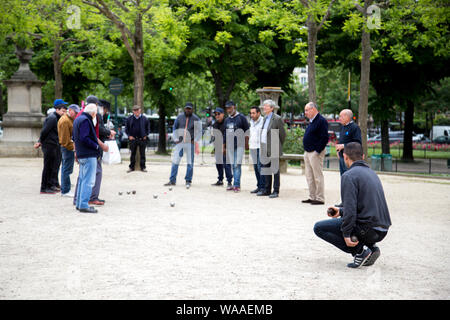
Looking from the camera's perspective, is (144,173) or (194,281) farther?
(144,173)

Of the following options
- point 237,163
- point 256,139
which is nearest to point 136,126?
point 237,163

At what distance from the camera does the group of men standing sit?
32.5 ft

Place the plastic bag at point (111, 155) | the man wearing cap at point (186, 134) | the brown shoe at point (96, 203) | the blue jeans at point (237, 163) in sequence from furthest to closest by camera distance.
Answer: the man wearing cap at point (186, 134) → the blue jeans at point (237, 163) → the plastic bag at point (111, 155) → the brown shoe at point (96, 203)

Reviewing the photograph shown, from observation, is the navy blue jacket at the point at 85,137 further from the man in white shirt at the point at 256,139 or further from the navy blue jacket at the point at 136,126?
the navy blue jacket at the point at 136,126

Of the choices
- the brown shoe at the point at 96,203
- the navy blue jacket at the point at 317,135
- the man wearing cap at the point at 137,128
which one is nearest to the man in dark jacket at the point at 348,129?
the navy blue jacket at the point at 317,135

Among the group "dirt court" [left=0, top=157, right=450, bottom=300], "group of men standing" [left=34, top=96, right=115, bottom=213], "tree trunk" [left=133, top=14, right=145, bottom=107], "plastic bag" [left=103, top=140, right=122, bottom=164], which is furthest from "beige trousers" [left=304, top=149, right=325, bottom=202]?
"tree trunk" [left=133, top=14, right=145, bottom=107]

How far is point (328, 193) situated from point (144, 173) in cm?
694

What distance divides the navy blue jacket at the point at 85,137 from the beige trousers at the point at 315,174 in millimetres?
4366

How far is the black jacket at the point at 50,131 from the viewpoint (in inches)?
479

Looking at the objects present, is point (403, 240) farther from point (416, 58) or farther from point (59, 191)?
point (416, 58)

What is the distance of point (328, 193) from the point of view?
1366 centimetres

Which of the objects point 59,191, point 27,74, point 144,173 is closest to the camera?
point 59,191

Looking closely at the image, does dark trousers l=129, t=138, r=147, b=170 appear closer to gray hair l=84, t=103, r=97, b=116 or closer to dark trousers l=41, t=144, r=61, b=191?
dark trousers l=41, t=144, r=61, b=191

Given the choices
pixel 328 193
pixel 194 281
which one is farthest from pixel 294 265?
pixel 328 193
